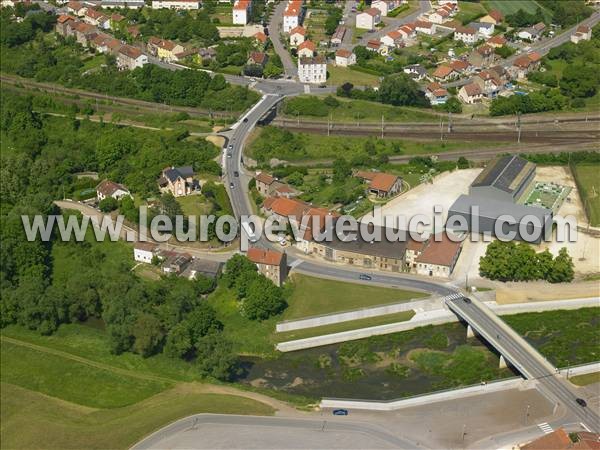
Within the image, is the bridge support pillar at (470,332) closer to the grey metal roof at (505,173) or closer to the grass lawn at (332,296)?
the grass lawn at (332,296)

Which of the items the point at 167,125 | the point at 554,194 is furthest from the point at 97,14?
the point at 554,194

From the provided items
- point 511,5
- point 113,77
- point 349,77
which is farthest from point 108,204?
point 511,5

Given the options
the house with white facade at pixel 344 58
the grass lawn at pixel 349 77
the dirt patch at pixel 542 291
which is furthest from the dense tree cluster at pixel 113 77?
the dirt patch at pixel 542 291

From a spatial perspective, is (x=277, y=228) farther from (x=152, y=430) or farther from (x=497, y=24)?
(x=497, y=24)

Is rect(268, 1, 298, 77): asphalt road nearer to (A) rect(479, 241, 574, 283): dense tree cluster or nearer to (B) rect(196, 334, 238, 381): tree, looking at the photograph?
(A) rect(479, 241, 574, 283): dense tree cluster

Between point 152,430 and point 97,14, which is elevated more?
point 97,14

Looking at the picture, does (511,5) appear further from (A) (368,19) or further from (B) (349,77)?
(B) (349,77)
